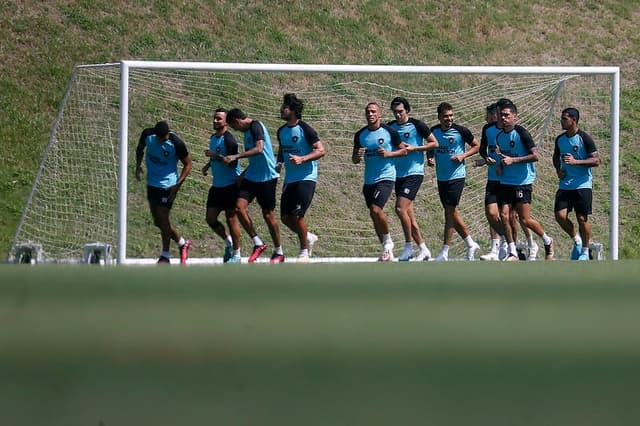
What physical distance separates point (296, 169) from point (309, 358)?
991 centimetres

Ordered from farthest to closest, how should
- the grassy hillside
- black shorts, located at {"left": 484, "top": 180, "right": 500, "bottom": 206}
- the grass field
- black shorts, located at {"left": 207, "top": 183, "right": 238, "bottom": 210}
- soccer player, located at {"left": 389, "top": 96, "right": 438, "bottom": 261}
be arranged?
the grassy hillside → black shorts, located at {"left": 484, "top": 180, "right": 500, "bottom": 206} → soccer player, located at {"left": 389, "top": 96, "right": 438, "bottom": 261} → black shorts, located at {"left": 207, "top": 183, "right": 238, "bottom": 210} → the grass field

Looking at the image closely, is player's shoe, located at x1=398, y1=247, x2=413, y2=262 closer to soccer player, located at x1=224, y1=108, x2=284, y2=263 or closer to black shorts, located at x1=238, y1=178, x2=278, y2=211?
soccer player, located at x1=224, y1=108, x2=284, y2=263

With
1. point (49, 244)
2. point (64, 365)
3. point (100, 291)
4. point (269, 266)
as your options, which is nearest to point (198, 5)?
point (49, 244)

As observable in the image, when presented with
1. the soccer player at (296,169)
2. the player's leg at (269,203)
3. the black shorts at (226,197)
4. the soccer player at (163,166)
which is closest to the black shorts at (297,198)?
the soccer player at (296,169)

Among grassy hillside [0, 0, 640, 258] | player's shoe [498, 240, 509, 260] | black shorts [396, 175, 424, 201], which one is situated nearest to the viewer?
black shorts [396, 175, 424, 201]

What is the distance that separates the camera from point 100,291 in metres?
4.57

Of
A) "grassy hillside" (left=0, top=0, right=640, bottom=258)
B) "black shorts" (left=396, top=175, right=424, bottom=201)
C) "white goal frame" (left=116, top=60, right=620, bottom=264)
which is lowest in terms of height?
"black shorts" (left=396, top=175, right=424, bottom=201)

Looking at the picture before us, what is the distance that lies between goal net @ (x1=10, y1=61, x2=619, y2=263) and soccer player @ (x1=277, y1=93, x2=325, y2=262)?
4.98ft

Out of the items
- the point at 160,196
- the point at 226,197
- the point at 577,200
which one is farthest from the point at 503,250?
the point at 160,196

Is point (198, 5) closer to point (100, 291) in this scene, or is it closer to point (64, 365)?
point (100, 291)

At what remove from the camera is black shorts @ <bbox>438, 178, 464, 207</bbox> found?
14648mm

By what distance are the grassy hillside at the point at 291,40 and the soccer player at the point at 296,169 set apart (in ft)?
19.7

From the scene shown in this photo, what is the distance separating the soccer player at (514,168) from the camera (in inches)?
556

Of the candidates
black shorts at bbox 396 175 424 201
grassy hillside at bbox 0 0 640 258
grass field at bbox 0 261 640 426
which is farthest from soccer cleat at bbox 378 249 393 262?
grass field at bbox 0 261 640 426
